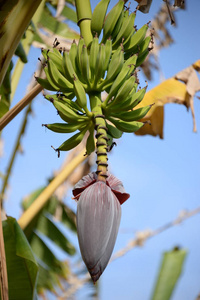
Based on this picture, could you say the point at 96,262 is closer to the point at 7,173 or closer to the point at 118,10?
the point at 118,10

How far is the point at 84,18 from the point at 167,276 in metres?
1.78

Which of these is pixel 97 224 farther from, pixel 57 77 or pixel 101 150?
pixel 57 77

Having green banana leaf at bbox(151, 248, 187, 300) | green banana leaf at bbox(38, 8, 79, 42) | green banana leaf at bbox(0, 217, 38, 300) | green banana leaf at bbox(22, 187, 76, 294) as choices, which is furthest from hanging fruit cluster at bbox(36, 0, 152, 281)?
green banana leaf at bbox(151, 248, 187, 300)

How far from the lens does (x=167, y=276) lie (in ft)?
6.89

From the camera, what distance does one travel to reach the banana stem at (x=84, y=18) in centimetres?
66

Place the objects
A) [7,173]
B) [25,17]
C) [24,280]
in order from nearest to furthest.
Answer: [25,17], [24,280], [7,173]

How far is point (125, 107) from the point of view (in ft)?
2.07

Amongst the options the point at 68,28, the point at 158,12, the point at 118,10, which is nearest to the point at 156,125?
the point at 118,10

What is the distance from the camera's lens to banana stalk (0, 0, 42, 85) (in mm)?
714

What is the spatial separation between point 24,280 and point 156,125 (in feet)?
2.10

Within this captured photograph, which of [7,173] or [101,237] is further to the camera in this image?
[7,173]

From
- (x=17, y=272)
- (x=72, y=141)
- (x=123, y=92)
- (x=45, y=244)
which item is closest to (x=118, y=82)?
(x=123, y=92)

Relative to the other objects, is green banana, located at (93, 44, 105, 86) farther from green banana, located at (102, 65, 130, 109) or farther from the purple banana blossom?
the purple banana blossom

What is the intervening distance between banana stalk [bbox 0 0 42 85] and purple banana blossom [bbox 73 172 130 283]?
36 cm
